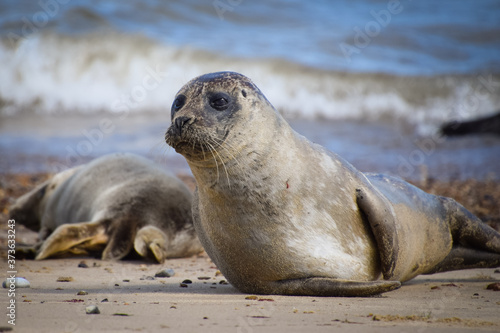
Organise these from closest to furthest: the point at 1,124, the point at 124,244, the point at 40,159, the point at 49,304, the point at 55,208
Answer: the point at 49,304, the point at 124,244, the point at 55,208, the point at 40,159, the point at 1,124

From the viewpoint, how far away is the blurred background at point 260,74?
13750 millimetres

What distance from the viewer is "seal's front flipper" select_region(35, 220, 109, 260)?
19.8 feet

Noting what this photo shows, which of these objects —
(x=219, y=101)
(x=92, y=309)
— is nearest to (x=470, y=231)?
(x=219, y=101)

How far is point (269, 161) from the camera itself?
396 cm

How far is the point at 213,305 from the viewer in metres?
3.55

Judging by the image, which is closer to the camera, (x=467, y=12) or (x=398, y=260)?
(x=398, y=260)

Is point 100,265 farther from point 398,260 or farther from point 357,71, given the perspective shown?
point 357,71

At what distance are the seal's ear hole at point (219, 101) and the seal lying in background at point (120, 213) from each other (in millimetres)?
2332

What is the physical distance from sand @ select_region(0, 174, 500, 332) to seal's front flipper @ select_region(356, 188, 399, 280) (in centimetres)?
21

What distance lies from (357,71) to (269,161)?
16.1 m

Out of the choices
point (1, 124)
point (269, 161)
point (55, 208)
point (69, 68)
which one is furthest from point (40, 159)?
point (269, 161)

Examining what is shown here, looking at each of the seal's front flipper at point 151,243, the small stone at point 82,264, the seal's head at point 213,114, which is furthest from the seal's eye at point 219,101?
the small stone at point 82,264

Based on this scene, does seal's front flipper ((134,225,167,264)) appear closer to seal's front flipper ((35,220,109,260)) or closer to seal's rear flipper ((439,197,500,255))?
seal's front flipper ((35,220,109,260))

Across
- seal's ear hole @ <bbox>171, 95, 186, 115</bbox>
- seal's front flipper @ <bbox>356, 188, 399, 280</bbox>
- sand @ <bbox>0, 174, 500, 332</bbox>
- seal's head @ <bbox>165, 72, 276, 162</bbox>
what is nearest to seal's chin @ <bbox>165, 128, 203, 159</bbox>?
seal's head @ <bbox>165, 72, 276, 162</bbox>
